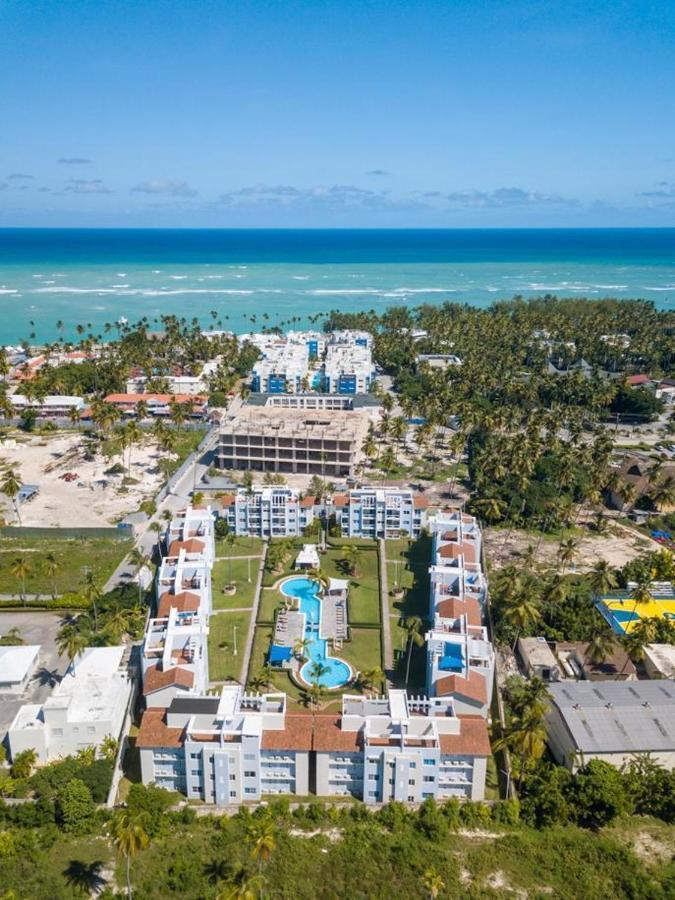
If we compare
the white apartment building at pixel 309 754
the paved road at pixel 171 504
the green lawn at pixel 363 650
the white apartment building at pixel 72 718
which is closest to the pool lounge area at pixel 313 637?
the green lawn at pixel 363 650

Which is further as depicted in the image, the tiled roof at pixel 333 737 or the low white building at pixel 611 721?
the low white building at pixel 611 721

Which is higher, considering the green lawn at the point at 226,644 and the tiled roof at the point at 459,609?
the tiled roof at the point at 459,609

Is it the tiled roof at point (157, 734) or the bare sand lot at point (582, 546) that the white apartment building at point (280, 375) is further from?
the tiled roof at point (157, 734)

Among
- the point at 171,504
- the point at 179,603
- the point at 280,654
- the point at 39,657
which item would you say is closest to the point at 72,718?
the point at 39,657

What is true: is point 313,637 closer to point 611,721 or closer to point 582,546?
point 611,721

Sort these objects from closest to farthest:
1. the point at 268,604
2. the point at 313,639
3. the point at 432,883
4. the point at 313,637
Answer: the point at 432,883
the point at 313,639
the point at 313,637
the point at 268,604

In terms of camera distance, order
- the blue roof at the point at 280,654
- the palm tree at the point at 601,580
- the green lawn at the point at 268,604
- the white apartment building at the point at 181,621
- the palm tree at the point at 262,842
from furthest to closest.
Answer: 1. the green lawn at the point at 268,604
2. the palm tree at the point at 601,580
3. the blue roof at the point at 280,654
4. the white apartment building at the point at 181,621
5. the palm tree at the point at 262,842

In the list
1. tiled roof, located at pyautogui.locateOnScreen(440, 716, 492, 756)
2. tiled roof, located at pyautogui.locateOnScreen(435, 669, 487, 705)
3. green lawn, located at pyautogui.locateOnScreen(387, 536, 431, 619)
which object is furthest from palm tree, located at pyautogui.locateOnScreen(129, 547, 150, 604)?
tiled roof, located at pyautogui.locateOnScreen(440, 716, 492, 756)

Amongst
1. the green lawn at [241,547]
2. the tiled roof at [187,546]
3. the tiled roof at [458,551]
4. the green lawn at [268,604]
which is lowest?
the green lawn at [268,604]

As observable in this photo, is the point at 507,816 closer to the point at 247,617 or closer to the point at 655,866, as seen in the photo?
the point at 655,866
